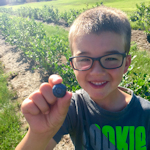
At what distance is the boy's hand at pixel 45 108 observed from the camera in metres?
0.99

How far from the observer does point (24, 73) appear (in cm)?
523

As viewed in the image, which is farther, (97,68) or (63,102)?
(97,68)

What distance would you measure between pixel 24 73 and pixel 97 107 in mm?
4395

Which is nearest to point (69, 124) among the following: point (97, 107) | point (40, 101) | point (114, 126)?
point (97, 107)

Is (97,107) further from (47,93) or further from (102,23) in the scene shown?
(102,23)

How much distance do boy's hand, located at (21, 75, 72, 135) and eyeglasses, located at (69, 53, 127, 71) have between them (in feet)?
1.28

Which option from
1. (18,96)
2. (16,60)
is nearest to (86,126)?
(18,96)

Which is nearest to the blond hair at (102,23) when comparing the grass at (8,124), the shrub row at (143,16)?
the grass at (8,124)

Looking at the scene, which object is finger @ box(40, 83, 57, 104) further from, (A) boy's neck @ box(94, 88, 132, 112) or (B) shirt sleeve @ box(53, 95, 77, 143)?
(A) boy's neck @ box(94, 88, 132, 112)

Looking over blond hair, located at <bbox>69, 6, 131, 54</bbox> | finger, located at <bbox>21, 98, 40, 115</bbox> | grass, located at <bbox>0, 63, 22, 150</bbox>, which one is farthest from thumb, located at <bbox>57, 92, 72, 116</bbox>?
grass, located at <bbox>0, 63, 22, 150</bbox>

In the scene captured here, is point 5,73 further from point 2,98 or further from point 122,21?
point 122,21

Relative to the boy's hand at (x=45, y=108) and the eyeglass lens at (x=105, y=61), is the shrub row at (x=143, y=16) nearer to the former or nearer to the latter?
the eyeglass lens at (x=105, y=61)

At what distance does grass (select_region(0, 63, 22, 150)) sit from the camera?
2.61 metres

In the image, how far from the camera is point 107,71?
4.13ft
